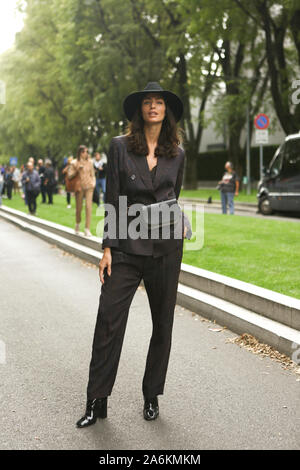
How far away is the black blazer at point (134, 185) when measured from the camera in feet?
11.6

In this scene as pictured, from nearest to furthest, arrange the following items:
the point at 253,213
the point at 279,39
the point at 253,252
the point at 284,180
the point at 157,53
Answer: the point at 253,252 → the point at 284,180 → the point at 253,213 → the point at 279,39 → the point at 157,53

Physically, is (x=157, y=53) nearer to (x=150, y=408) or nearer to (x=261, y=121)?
(x=261, y=121)

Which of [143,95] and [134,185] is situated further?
A: [143,95]

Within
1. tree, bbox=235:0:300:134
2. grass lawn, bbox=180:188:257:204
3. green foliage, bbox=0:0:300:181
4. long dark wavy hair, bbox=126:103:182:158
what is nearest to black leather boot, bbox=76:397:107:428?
long dark wavy hair, bbox=126:103:182:158

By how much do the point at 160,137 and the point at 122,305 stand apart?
1.01 meters

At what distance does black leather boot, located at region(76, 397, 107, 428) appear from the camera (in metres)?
3.57

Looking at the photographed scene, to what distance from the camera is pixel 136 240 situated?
11.6 feet

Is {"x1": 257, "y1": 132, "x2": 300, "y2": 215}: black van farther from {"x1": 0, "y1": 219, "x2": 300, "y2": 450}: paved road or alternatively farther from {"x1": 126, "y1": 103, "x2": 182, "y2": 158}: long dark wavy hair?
{"x1": 126, "y1": 103, "x2": 182, "y2": 158}: long dark wavy hair

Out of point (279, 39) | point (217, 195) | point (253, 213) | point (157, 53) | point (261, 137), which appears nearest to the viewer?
point (253, 213)

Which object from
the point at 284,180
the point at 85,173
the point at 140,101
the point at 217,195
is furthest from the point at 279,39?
the point at 140,101

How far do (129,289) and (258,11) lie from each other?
1862cm

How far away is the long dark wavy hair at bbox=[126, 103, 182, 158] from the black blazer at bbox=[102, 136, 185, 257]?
0.12 ft

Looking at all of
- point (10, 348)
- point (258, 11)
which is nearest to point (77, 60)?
point (258, 11)

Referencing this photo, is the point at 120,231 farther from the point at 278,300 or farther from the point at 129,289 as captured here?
the point at 278,300
